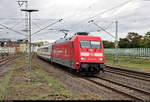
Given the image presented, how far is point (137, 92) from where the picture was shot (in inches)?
381

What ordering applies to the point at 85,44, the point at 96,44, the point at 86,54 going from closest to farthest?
the point at 86,54 → the point at 85,44 → the point at 96,44

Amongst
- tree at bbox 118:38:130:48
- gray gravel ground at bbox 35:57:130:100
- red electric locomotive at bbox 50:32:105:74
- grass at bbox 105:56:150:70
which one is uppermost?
tree at bbox 118:38:130:48

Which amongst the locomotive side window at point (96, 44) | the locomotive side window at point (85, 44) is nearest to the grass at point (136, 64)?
the locomotive side window at point (96, 44)

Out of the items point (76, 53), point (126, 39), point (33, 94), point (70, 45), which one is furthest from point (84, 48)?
point (126, 39)

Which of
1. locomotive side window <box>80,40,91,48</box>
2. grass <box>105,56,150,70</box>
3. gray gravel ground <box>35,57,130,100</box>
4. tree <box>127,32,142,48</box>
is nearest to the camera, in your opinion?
gray gravel ground <box>35,57,130,100</box>

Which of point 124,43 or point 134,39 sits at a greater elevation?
point 134,39

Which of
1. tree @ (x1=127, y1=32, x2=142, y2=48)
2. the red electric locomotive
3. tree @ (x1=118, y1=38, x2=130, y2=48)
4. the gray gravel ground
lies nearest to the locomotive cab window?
the red electric locomotive

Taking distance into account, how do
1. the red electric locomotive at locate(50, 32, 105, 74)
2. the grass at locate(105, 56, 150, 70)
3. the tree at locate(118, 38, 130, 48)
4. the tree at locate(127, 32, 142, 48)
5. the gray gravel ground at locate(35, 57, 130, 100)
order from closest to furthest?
the gray gravel ground at locate(35, 57, 130, 100) → the red electric locomotive at locate(50, 32, 105, 74) → the grass at locate(105, 56, 150, 70) → the tree at locate(127, 32, 142, 48) → the tree at locate(118, 38, 130, 48)

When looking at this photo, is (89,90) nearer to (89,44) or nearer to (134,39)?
(89,44)

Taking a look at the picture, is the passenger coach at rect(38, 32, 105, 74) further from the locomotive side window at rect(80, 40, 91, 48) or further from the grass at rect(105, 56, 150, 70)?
the grass at rect(105, 56, 150, 70)

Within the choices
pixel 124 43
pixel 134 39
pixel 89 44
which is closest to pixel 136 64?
pixel 89 44

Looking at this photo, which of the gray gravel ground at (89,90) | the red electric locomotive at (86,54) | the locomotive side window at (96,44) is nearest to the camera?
the gray gravel ground at (89,90)

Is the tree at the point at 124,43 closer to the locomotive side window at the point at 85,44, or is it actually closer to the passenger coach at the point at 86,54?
the passenger coach at the point at 86,54

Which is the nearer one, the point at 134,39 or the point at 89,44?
the point at 89,44
